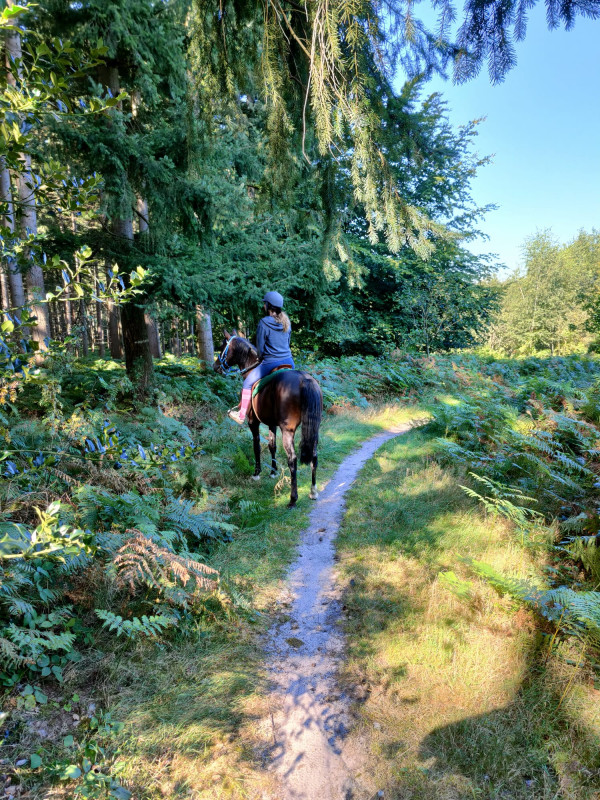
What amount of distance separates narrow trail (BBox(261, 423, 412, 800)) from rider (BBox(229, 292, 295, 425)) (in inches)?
123

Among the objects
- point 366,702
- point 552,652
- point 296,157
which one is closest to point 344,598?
point 366,702

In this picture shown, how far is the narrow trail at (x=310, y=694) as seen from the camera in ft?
8.48

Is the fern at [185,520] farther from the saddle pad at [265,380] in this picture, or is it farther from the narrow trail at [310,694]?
the saddle pad at [265,380]

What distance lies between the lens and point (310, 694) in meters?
3.17

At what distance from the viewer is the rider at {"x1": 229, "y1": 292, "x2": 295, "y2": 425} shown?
682 centimetres

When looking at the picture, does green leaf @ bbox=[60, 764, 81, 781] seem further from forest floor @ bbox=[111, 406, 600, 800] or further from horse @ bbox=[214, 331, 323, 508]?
horse @ bbox=[214, 331, 323, 508]

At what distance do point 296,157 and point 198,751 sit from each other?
4.75 meters

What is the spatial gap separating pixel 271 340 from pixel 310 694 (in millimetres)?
5046

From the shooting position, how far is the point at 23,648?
302 cm

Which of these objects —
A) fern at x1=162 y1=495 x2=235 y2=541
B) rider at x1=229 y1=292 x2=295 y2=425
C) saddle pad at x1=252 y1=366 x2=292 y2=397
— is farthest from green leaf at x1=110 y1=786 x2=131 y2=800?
rider at x1=229 y1=292 x2=295 y2=425

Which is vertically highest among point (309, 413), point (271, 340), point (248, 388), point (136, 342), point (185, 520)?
point (136, 342)

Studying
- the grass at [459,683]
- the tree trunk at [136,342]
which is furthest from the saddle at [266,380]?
the tree trunk at [136,342]

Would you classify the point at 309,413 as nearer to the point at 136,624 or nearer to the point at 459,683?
the point at 136,624

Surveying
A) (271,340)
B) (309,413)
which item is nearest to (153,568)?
(309,413)
